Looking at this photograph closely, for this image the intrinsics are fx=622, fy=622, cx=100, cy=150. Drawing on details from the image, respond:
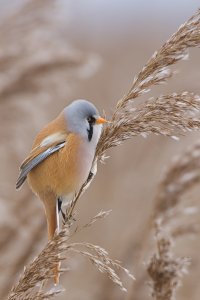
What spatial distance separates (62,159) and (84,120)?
13cm

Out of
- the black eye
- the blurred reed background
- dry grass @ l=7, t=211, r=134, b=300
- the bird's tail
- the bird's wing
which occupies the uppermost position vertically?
the bird's wing

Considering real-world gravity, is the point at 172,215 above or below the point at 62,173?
below

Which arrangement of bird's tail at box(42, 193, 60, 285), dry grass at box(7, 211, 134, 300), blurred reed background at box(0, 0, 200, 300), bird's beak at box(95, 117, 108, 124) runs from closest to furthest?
dry grass at box(7, 211, 134, 300) → bird's tail at box(42, 193, 60, 285) → bird's beak at box(95, 117, 108, 124) → blurred reed background at box(0, 0, 200, 300)

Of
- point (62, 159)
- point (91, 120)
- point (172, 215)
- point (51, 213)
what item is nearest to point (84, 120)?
point (91, 120)

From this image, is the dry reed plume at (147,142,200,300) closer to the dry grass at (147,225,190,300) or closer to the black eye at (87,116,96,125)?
the dry grass at (147,225,190,300)

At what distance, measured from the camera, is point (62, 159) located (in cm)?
165

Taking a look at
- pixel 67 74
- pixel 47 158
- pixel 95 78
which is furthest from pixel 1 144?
pixel 95 78

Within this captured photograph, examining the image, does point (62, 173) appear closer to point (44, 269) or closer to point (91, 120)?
point (91, 120)

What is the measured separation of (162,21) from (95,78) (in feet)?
9.19

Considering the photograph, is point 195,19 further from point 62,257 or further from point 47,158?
point 62,257

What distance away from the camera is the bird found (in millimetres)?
1612

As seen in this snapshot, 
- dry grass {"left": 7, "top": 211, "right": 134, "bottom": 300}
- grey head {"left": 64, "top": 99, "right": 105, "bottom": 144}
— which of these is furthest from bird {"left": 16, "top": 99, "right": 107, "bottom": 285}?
dry grass {"left": 7, "top": 211, "right": 134, "bottom": 300}

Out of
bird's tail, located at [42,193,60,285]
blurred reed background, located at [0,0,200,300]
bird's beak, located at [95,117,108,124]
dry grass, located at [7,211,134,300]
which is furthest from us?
blurred reed background, located at [0,0,200,300]

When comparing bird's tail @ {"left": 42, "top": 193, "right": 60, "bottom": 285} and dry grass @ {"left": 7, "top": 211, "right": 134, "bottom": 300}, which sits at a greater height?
dry grass @ {"left": 7, "top": 211, "right": 134, "bottom": 300}
